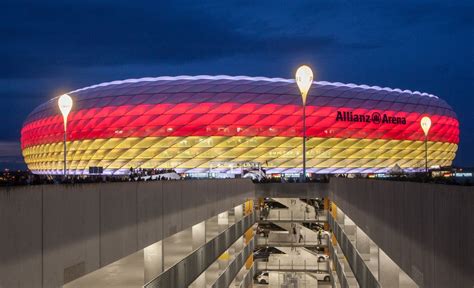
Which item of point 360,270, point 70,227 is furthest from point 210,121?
point 70,227

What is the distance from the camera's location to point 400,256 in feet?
43.2

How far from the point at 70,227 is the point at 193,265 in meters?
14.1

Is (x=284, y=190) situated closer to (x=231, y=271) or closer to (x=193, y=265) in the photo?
(x=231, y=271)

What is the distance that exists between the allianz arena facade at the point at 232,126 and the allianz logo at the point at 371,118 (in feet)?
0.51

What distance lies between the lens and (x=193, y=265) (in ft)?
80.8

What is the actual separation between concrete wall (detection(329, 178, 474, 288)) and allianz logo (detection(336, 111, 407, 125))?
270 ft

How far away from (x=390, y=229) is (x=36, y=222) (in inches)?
316

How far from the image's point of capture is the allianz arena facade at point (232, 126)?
9419cm

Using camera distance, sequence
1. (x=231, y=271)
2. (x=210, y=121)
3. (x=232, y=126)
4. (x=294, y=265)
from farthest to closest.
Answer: (x=232, y=126) → (x=210, y=121) → (x=294, y=265) → (x=231, y=271)

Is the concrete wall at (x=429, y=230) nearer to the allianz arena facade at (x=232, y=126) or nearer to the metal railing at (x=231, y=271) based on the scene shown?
the metal railing at (x=231, y=271)

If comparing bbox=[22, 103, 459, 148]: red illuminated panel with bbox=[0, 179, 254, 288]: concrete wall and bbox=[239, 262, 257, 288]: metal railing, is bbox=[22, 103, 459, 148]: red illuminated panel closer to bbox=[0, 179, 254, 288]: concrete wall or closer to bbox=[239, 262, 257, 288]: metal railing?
bbox=[239, 262, 257, 288]: metal railing

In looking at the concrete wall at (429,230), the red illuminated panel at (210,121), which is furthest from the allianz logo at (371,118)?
the concrete wall at (429,230)

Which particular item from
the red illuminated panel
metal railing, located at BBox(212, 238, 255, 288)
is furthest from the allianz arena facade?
metal railing, located at BBox(212, 238, 255, 288)

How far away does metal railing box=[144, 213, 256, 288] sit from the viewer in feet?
61.3
